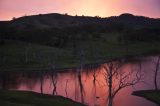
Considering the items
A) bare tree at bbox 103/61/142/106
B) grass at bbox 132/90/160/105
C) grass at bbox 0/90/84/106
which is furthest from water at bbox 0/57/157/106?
grass at bbox 0/90/84/106

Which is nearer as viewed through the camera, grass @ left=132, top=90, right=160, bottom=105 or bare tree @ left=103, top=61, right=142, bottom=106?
bare tree @ left=103, top=61, right=142, bottom=106

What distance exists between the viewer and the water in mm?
99675

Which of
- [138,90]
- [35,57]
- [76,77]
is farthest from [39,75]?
[138,90]

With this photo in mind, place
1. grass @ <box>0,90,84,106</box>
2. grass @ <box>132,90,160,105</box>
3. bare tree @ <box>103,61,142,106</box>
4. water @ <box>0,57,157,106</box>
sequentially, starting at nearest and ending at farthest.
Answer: bare tree @ <box>103,61,142,106</box> → grass @ <box>0,90,84,106</box> → grass @ <box>132,90,160,105</box> → water @ <box>0,57,157,106</box>

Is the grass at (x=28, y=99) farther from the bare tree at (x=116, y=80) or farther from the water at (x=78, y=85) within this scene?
the water at (x=78, y=85)

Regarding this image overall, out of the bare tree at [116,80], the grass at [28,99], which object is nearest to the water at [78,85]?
the bare tree at [116,80]

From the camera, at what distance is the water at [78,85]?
99.7 m

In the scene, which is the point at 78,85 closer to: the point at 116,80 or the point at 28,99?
the point at 116,80

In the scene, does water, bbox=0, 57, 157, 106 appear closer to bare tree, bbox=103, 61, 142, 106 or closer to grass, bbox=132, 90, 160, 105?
grass, bbox=132, 90, 160, 105

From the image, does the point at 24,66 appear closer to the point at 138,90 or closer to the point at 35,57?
the point at 35,57

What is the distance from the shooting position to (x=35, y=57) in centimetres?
19712

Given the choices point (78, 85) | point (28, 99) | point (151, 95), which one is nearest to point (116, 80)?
point (78, 85)

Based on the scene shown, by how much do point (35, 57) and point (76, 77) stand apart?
5489cm

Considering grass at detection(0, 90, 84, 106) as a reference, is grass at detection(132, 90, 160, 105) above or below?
below
